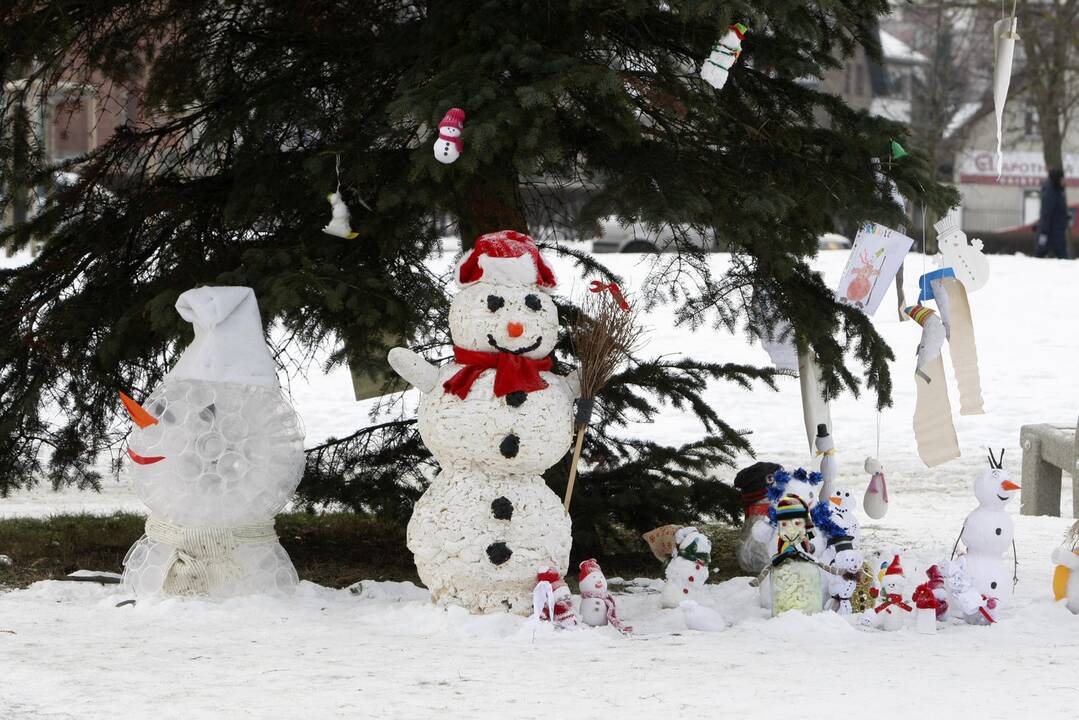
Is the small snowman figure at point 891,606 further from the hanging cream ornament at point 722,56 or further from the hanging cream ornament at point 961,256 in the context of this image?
the hanging cream ornament at point 722,56

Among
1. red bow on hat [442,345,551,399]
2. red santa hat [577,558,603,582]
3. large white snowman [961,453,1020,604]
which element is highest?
red bow on hat [442,345,551,399]

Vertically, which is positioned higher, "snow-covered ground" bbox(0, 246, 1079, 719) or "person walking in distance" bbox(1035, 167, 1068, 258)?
"person walking in distance" bbox(1035, 167, 1068, 258)

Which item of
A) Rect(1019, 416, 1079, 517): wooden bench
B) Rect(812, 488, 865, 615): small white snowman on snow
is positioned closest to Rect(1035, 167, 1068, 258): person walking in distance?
Rect(1019, 416, 1079, 517): wooden bench

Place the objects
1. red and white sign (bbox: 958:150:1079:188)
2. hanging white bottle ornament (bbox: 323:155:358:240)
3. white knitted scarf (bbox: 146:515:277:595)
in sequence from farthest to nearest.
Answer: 1. red and white sign (bbox: 958:150:1079:188)
2. hanging white bottle ornament (bbox: 323:155:358:240)
3. white knitted scarf (bbox: 146:515:277:595)

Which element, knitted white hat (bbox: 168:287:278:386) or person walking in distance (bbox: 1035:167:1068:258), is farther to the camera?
person walking in distance (bbox: 1035:167:1068:258)

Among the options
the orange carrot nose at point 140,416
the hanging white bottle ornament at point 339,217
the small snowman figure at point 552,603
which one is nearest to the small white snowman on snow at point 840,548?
the small snowman figure at point 552,603

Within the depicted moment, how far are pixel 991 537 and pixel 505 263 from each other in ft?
7.11

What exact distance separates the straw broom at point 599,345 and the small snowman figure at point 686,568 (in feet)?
1.68

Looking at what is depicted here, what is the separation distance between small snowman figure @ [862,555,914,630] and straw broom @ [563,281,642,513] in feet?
4.09

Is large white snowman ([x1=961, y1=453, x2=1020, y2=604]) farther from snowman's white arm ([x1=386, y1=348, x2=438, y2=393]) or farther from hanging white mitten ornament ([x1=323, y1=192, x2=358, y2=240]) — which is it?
hanging white mitten ornament ([x1=323, y1=192, x2=358, y2=240])

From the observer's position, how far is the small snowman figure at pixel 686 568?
18.9 ft

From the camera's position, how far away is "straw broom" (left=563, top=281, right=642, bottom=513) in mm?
5555

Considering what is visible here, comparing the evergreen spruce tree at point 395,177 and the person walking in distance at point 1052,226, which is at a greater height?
the person walking in distance at point 1052,226

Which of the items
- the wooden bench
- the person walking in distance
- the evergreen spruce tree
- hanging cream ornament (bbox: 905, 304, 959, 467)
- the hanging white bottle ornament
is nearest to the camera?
the evergreen spruce tree
